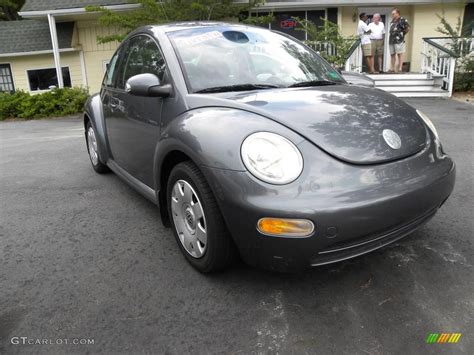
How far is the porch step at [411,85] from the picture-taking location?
37.3ft

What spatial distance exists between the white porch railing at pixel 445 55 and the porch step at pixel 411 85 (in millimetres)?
210

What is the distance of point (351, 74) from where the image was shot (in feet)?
12.4

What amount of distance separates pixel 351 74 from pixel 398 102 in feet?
3.68

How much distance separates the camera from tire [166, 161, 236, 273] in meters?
2.24

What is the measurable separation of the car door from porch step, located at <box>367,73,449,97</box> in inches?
370

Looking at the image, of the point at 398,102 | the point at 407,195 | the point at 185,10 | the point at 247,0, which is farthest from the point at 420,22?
the point at 407,195

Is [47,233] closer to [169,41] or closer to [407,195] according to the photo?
[169,41]

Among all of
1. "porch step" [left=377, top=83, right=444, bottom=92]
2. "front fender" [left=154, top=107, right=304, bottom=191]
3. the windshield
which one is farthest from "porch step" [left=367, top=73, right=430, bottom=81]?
"front fender" [left=154, top=107, right=304, bottom=191]

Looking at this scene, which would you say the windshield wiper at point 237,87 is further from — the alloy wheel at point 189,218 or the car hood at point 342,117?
the alloy wheel at point 189,218

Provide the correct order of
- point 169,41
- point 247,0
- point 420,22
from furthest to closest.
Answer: point 420,22
point 247,0
point 169,41

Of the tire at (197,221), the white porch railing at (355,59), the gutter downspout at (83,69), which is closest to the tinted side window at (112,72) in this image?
the tire at (197,221)

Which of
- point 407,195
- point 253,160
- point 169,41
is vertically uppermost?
point 169,41

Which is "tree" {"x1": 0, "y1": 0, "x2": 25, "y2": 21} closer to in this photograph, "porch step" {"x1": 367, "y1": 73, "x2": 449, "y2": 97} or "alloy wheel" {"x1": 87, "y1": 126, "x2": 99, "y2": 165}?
"porch step" {"x1": 367, "y1": 73, "x2": 449, "y2": 97}

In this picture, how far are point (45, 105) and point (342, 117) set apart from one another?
11618 millimetres
